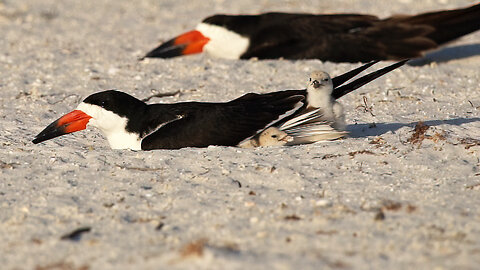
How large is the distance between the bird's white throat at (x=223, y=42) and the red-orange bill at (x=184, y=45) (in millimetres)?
55

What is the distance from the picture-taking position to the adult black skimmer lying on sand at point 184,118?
507 centimetres

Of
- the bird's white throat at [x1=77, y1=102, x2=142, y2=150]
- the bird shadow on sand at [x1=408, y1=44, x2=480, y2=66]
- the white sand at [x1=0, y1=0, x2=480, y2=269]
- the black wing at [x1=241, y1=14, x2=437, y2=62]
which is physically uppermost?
the black wing at [x1=241, y1=14, x2=437, y2=62]

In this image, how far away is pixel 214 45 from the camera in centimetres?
813

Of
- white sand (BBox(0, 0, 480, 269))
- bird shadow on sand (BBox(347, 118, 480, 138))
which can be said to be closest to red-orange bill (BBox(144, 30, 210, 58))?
white sand (BBox(0, 0, 480, 269))

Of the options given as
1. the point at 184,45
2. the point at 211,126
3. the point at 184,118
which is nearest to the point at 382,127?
the point at 211,126

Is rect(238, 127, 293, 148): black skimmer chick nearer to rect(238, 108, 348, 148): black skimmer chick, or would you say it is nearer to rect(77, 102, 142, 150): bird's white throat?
rect(238, 108, 348, 148): black skimmer chick

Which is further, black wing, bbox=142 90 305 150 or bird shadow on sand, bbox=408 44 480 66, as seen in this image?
bird shadow on sand, bbox=408 44 480 66

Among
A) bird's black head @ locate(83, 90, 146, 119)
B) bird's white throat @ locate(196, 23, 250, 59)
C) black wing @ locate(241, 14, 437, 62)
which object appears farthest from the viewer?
bird's white throat @ locate(196, 23, 250, 59)

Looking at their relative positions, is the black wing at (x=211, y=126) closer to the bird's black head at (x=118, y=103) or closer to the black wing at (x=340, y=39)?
the bird's black head at (x=118, y=103)

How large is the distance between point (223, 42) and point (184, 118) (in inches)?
121

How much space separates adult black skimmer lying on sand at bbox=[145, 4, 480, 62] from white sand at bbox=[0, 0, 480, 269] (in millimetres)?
260

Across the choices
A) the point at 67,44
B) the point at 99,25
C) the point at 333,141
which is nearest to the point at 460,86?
the point at 333,141

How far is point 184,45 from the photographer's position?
26.8ft

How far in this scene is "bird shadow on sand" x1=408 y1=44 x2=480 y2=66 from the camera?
25.7 ft
